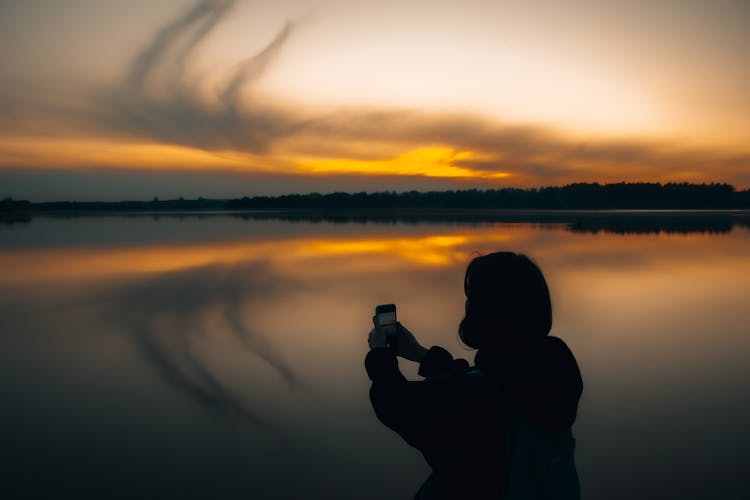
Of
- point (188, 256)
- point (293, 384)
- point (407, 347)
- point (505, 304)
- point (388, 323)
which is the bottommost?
point (293, 384)

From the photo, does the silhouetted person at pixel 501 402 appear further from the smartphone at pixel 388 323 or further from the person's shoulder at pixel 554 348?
the smartphone at pixel 388 323

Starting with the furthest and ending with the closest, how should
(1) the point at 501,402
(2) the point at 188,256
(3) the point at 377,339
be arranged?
(2) the point at 188,256 → (3) the point at 377,339 → (1) the point at 501,402

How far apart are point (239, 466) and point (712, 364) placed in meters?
6.26

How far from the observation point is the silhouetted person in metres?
1.30


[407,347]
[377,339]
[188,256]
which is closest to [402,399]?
[377,339]

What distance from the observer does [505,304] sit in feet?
4.83

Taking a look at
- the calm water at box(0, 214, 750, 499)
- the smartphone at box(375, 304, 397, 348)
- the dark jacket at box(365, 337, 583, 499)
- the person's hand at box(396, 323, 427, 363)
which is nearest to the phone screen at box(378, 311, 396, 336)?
the smartphone at box(375, 304, 397, 348)

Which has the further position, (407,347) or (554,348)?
(407,347)

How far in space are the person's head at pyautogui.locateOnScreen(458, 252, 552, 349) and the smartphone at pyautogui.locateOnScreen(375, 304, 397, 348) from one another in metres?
0.38

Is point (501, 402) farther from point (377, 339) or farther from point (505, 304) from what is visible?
point (377, 339)

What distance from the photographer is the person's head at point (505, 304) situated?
4.75 ft

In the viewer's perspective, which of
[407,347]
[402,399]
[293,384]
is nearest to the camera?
Answer: [402,399]

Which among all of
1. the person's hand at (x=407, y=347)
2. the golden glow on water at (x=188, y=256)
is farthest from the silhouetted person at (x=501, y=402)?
the golden glow on water at (x=188, y=256)

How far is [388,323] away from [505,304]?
56 centimetres
